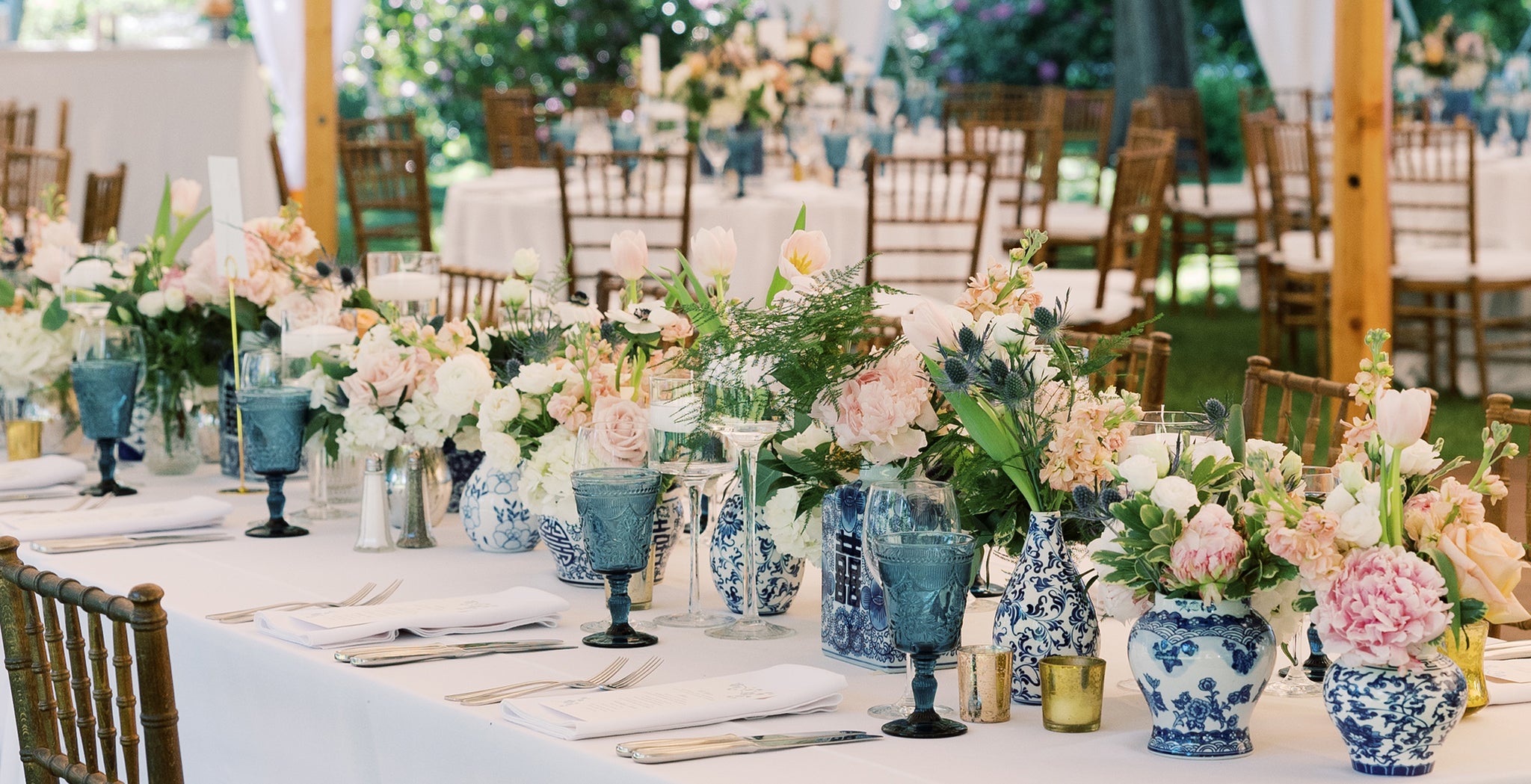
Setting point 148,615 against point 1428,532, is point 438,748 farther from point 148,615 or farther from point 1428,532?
point 1428,532

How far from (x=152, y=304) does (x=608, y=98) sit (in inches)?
272

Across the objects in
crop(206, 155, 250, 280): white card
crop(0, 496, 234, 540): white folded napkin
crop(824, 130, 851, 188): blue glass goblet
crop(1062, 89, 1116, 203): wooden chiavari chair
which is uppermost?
crop(1062, 89, 1116, 203): wooden chiavari chair

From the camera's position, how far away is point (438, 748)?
5.21 ft

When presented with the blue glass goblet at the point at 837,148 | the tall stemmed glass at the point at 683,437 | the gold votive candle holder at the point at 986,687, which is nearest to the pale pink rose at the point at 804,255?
the tall stemmed glass at the point at 683,437

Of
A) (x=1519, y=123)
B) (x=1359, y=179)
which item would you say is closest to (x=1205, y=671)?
(x=1359, y=179)

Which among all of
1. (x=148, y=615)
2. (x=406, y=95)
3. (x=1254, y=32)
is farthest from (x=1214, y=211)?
(x=148, y=615)

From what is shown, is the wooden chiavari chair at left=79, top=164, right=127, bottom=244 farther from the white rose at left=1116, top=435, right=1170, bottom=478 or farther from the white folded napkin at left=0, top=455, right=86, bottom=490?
the white rose at left=1116, top=435, right=1170, bottom=478

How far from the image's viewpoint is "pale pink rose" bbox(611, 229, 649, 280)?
6.57 feet

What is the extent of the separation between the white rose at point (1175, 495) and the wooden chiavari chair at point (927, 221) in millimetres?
3675

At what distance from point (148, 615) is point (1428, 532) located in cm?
101

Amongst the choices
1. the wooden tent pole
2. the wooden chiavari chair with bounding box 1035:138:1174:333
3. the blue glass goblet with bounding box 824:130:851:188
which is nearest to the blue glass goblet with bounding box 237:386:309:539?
the wooden chiavari chair with bounding box 1035:138:1174:333

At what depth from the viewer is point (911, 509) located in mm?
1522

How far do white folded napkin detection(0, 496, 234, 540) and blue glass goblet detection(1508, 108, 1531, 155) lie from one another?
5762 mm

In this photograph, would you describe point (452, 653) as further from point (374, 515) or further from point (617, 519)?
point (374, 515)
